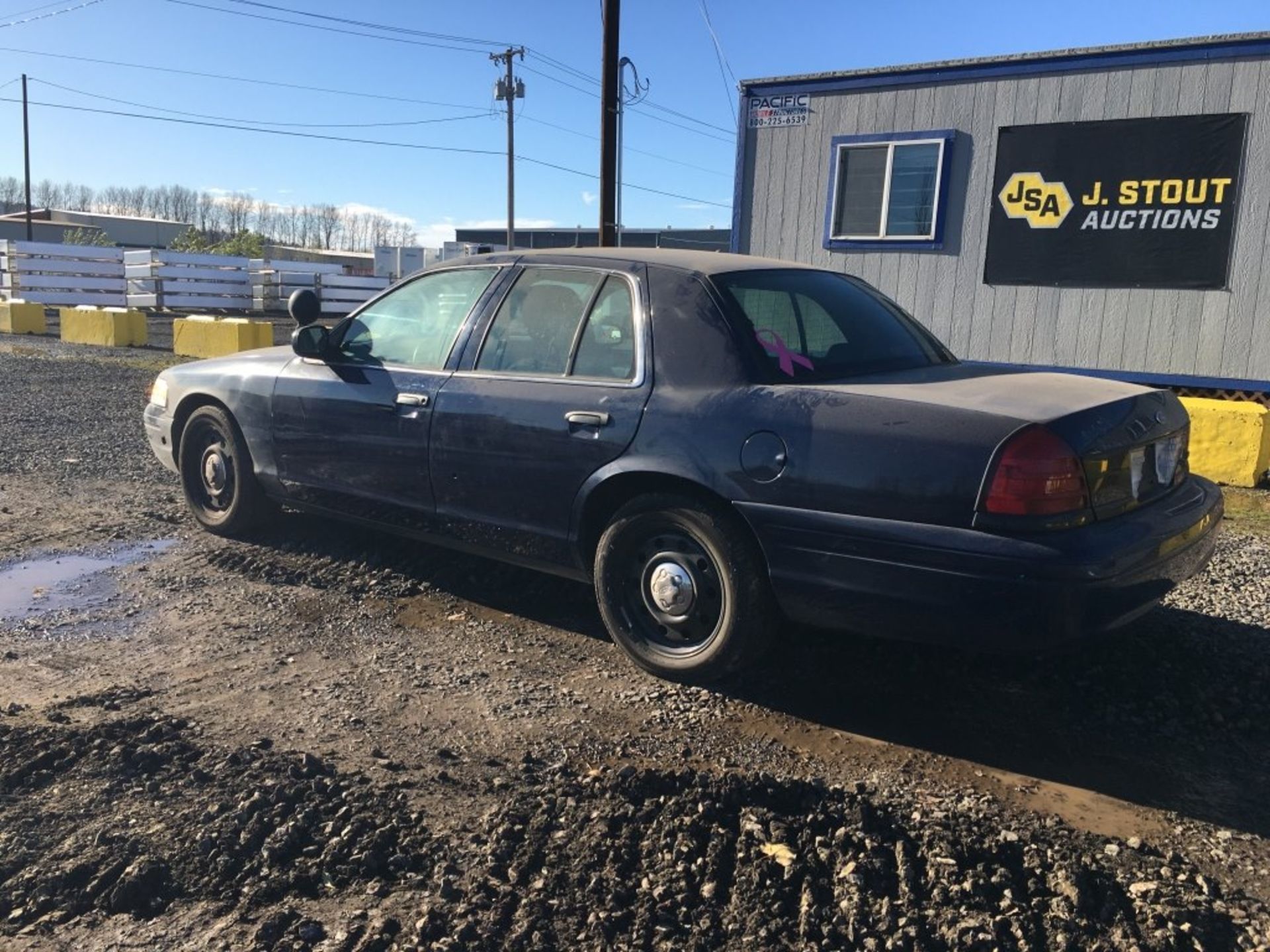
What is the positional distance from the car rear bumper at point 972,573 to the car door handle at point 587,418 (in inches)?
26.1

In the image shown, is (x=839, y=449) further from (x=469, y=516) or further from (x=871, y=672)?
(x=469, y=516)

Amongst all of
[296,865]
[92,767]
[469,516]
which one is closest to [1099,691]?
[469,516]

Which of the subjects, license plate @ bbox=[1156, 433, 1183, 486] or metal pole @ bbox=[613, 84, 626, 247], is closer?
license plate @ bbox=[1156, 433, 1183, 486]

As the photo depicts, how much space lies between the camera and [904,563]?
310 centimetres

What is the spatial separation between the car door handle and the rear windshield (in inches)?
23.6

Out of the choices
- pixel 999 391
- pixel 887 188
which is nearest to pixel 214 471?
pixel 999 391

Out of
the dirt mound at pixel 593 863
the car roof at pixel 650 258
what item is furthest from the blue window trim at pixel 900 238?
the dirt mound at pixel 593 863

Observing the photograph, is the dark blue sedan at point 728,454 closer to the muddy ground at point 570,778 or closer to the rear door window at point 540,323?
the rear door window at point 540,323

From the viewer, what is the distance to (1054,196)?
9.52 m

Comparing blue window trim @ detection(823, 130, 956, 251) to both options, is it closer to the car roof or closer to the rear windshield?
the rear windshield

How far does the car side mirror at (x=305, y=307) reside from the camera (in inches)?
195

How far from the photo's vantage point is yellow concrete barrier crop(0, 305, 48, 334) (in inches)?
794

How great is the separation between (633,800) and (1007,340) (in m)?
8.30

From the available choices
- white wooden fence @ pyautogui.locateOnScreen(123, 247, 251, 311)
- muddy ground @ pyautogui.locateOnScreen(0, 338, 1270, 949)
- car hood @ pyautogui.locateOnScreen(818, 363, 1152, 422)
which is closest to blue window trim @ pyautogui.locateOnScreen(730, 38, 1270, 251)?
muddy ground @ pyautogui.locateOnScreen(0, 338, 1270, 949)
